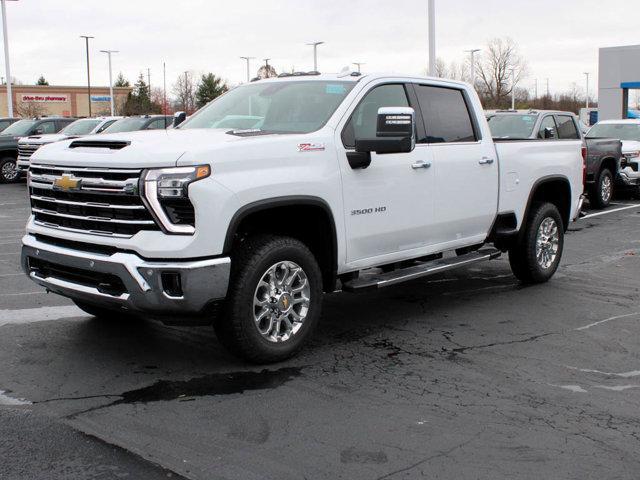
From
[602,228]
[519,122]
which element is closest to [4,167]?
[519,122]

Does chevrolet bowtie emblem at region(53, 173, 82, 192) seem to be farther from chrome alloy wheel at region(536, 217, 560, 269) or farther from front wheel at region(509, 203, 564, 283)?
chrome alloy wheel at region(536, 217, 560, 269)

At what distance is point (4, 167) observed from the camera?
2288 centimetres

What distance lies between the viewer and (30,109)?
7294cm

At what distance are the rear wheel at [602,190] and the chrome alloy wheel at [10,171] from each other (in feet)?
52.0

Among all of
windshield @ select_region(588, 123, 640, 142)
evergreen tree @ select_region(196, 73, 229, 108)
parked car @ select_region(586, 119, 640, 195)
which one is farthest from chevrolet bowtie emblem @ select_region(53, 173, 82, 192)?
evergreen tree @ select_region(196, 73, 229, 108)

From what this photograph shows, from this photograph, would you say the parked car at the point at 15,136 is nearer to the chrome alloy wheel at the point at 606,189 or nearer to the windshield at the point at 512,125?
the windshield at the point at 512,125

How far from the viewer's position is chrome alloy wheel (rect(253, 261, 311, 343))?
539 centimetres

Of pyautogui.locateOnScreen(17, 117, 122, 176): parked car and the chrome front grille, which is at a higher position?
pyautogui.locateOnScreen(17, 117, 122, 176): parked car

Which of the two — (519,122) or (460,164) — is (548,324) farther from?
(519,122)

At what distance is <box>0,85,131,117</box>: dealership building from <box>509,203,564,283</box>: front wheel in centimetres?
7500

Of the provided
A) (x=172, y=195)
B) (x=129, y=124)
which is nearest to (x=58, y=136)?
(x=129, y=124)

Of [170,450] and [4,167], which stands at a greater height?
[4,167]

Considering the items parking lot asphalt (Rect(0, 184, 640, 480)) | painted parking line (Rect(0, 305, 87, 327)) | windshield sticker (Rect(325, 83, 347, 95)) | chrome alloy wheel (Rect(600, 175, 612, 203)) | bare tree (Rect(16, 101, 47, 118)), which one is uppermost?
bare tree (Rect(16, 101, 47, 118))

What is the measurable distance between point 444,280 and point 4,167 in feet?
58.3
